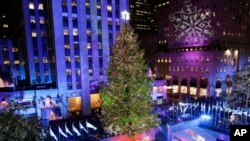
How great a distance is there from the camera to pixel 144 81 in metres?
17.2

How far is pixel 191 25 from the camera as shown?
66.3 metres

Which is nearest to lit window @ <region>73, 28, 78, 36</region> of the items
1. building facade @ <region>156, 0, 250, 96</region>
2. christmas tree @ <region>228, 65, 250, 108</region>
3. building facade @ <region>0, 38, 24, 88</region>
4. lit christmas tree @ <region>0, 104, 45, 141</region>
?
building facade @ <region>0, 38, 24, 88</region>

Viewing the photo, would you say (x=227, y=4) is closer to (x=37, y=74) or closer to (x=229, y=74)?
(x=229, y=74)

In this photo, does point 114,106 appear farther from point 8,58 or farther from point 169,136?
point 8,58

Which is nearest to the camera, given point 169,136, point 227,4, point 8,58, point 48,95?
point 169,136

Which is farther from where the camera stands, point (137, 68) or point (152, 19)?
point (152, 19)

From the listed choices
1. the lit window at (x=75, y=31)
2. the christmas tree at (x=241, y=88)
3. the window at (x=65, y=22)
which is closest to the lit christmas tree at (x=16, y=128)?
the christmas tree at (x=241, y=88)

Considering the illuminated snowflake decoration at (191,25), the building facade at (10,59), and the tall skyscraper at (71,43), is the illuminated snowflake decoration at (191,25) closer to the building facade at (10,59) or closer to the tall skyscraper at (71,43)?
the tall skyscraper at (71,43)

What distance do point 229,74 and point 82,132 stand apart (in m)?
53.6

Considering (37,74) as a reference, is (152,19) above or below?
above

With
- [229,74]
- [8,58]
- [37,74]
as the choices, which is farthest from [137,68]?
[229,74]

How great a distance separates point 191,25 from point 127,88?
56271 mm

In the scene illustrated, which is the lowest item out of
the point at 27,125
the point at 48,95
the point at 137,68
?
A: the point at 48,95

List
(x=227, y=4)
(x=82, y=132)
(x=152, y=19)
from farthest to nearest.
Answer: (x=152, y=19)
(x=227, y=4)
(x=82, y=132)
